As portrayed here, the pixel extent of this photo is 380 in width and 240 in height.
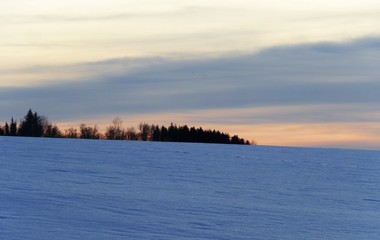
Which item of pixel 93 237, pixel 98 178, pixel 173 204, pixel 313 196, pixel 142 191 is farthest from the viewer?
pixel 98 178

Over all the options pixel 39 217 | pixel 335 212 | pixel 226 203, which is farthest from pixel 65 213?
pixel 335 212

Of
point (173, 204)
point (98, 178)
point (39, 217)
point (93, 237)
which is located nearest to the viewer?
point (93, 237)

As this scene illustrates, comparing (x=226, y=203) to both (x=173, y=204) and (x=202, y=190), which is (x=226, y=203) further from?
(x=202, y=190)

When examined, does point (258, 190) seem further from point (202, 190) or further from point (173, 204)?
point (173, 204)

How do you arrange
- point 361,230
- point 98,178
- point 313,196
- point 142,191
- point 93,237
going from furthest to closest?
point 98,178
point 313,196
point 142,191
point 361,230
point 93,237

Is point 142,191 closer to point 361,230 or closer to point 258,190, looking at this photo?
point 258,190

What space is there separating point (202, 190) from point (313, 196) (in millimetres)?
8662

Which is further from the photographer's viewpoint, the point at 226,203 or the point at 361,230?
the point at 226,203

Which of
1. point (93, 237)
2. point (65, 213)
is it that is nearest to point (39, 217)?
point (65, 213)

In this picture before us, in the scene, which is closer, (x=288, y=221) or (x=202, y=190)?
(x=288, y=221)

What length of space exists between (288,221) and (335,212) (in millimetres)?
7273

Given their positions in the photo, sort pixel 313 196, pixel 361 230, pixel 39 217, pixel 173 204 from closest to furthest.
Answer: pixel 39 217 → pixel 361 230 → pixel 173 204 → pixel 313 196

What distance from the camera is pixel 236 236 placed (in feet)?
109

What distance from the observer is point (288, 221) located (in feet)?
131
